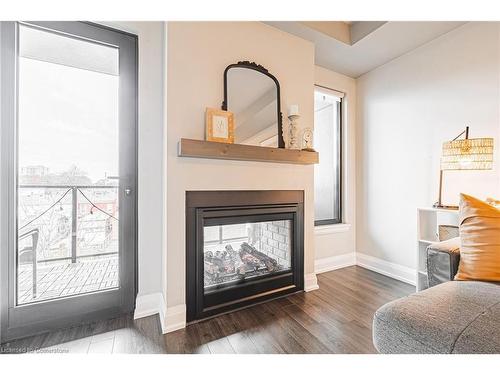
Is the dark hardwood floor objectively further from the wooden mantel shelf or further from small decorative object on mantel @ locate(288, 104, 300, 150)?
small decorative object on mantel @ locate(288, 104, 300, 150)

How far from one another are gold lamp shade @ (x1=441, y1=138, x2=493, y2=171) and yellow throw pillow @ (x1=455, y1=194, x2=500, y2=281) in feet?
2.41

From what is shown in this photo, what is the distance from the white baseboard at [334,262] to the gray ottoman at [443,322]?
168cm

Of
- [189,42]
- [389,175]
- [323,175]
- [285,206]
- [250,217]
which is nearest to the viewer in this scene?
[189,42]

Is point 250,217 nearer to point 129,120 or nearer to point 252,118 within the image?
point 252,118

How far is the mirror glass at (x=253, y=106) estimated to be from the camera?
6.26 feet

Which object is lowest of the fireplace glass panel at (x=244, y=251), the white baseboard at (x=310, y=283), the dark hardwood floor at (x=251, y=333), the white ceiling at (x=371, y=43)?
the dark hardwood floor at (x=251, y=333)

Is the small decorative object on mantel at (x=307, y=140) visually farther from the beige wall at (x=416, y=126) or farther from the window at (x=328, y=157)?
the beige wall at (x=416, y=126)

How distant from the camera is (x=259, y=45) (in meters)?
2.05

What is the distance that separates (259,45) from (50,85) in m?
1.65

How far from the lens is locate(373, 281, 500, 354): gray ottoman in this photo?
762 millimetres

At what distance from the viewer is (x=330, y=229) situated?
9.25ft

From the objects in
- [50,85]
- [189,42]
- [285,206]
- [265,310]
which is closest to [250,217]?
[285,206]

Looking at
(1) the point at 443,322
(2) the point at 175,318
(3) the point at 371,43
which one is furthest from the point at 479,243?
(3) the point at 371,43

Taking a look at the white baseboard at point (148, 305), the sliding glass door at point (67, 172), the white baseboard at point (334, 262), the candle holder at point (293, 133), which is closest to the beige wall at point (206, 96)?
the candle holder at point (293, 133)
